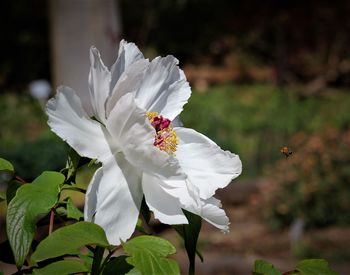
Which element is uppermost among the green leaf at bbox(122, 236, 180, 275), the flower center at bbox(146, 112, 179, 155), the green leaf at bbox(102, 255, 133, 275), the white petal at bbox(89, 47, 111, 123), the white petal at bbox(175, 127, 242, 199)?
the white petal at bbox(89, 47, 111, 123)

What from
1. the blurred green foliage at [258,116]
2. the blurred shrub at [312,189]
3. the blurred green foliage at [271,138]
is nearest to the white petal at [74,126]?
the blurred green foliage at [271,138]

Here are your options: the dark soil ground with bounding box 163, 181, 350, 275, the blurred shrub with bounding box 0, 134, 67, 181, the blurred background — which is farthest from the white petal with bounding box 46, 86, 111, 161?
the blurred shrub with bounding box 0, 134, 67, 181

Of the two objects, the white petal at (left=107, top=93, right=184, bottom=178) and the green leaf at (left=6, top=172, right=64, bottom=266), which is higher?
the white petal at (left=107, top=93, right=184, bottom=178)

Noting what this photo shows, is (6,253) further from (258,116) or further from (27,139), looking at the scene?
(258,116)

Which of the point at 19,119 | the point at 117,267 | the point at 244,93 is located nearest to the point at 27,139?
the point at 19,119

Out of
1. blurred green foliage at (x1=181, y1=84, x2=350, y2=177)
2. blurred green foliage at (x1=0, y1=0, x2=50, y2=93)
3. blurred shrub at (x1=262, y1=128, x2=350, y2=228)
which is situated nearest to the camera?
blurred shrub at (x1=262, y1=128, x2=350, y2=228)

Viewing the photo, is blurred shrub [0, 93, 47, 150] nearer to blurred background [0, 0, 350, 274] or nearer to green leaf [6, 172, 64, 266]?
blurred background [0, 0, 350, 274]

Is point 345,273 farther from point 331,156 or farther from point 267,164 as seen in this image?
point 267,164
